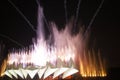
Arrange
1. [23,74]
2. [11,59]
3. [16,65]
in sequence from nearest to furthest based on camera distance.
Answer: [23,74], [16,65], [11,59]

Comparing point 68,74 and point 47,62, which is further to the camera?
point 47,62

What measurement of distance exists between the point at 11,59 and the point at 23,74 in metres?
5.14

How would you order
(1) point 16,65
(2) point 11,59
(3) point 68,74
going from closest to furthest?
(3) point 68,74 → (1) point 16,65 → (2) point 11,59

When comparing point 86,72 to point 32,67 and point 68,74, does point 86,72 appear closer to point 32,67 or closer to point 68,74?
point 68,74

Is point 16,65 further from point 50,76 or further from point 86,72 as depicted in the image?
point 86,72

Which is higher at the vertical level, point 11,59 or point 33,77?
point 11,59

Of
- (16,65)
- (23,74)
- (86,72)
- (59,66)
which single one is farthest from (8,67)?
(86,72)

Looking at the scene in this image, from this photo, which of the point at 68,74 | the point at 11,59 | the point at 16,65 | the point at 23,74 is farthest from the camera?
the point at 11,59

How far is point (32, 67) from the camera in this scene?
2631 cm

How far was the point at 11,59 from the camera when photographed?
100ft

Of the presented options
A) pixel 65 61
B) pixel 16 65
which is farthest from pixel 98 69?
pixel 16 65

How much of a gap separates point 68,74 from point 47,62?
3784 millimetres

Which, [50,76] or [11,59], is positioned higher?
[11,59]

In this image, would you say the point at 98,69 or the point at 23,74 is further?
the point at 98,69
